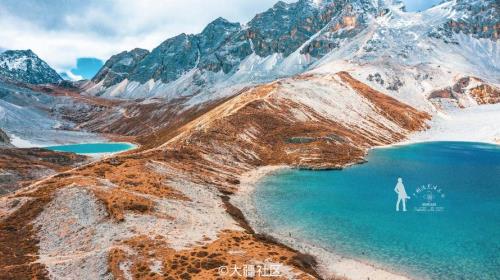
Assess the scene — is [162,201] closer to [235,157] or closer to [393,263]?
[393,263]

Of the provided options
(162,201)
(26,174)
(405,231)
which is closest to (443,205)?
(405,231)
